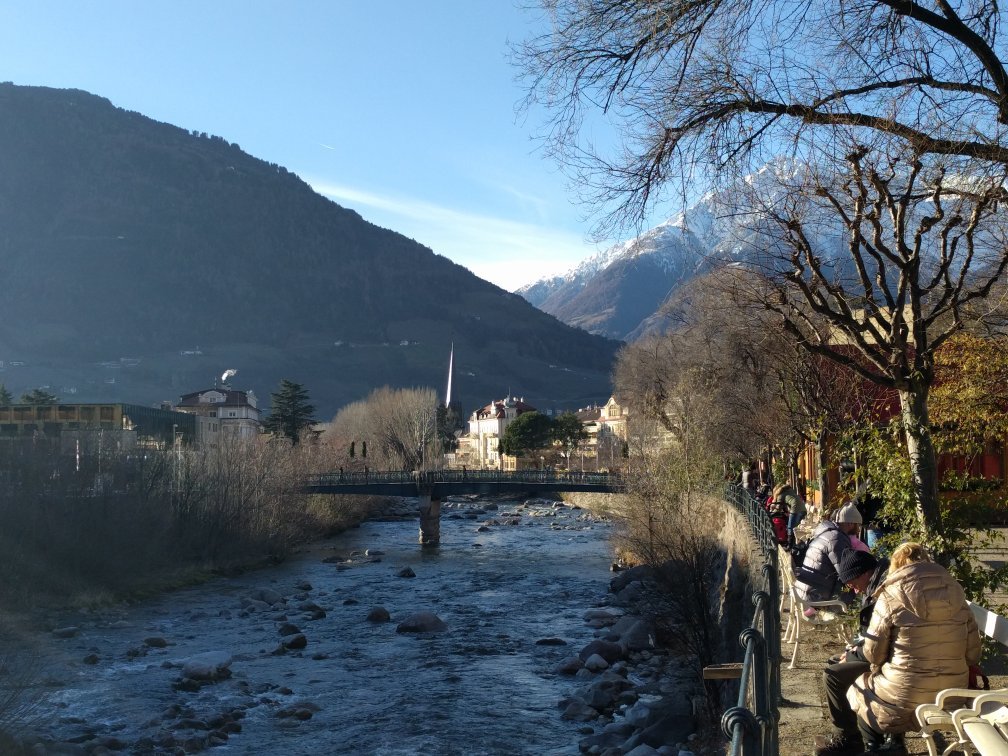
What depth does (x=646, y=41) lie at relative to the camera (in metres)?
6.62

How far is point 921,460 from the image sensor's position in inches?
325

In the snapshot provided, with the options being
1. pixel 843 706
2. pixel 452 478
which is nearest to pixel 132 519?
pixel 452 478

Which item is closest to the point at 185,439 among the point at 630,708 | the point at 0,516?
the point at 0,516

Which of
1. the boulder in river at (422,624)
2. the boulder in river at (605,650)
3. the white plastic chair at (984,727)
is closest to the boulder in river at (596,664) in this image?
the boulder in river at (605,650)

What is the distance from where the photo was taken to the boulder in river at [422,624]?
29203 mm

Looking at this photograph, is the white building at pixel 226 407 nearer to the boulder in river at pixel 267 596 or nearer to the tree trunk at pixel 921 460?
the boulder in river at pixel 267 596

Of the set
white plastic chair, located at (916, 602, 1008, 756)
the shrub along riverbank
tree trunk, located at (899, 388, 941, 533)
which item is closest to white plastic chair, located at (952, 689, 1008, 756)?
white plastic chair, located at (916, 602, 1008, 756)

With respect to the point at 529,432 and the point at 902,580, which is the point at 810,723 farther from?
the point at 529,432

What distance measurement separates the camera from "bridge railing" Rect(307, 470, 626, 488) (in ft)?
213

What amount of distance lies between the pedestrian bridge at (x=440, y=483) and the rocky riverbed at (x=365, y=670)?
21.1 metres

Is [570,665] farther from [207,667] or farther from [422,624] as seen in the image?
[207,667]

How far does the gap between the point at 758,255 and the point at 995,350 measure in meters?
9.82

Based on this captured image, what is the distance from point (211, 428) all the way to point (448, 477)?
4076 cm

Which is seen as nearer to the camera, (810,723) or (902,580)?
(902,580)
